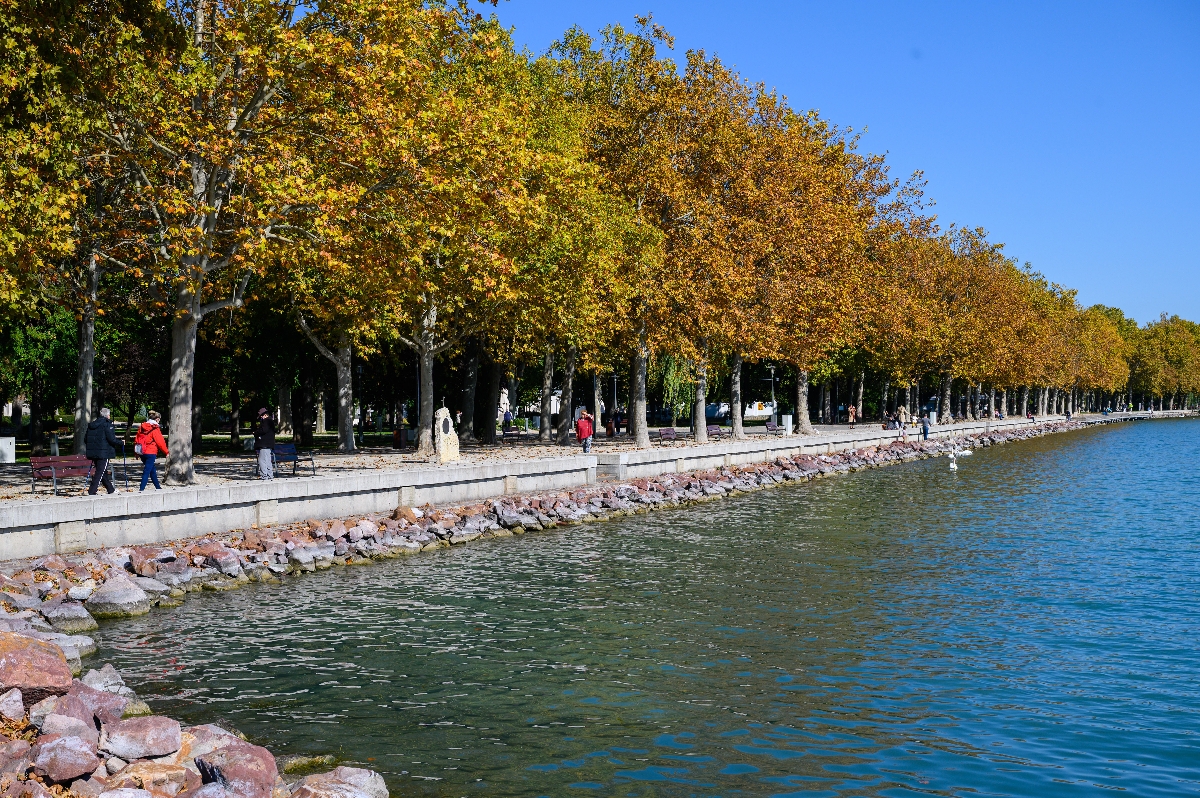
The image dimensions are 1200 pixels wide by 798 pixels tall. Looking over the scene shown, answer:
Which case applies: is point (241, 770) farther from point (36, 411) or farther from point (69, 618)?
point (36, 411)

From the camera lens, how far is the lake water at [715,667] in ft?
36.7

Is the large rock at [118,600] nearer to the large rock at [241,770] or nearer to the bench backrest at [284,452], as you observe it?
the large rock at [241,770]

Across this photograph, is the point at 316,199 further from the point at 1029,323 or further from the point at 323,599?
the point at 1029,323

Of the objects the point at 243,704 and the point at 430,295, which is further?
the point at 430,295

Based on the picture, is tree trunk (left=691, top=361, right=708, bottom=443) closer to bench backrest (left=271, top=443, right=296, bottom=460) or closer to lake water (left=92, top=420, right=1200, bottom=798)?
lake water (left=92, top=420, right=1200, bottom=798)

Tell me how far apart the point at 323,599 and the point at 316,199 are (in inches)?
370

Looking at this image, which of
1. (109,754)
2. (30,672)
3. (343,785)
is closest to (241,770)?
(343,785)

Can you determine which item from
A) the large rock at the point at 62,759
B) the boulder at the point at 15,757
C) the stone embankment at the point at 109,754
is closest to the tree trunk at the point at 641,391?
the stone embankment at the point at 109,754

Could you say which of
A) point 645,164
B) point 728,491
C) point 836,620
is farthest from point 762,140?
point 836,620

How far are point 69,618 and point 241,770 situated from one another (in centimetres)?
872

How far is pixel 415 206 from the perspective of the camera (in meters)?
27.8

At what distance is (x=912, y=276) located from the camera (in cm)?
7600

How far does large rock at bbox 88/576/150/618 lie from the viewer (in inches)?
694

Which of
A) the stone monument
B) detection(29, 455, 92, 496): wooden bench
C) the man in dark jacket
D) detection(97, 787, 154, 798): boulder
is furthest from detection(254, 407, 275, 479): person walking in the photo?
detection(97, 787, 154, 798): boulder
